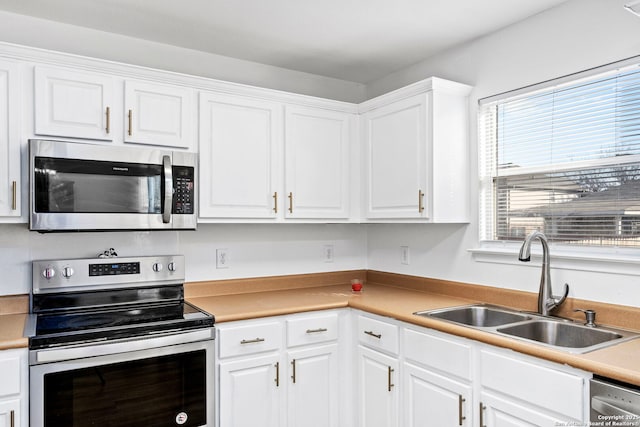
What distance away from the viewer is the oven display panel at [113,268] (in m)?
2.45

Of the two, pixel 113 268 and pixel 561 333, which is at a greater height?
pixel 113 268

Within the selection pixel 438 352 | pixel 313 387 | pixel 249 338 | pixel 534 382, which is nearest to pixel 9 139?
pixel 249 338

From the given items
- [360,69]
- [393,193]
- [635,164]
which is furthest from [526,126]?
[360,69]

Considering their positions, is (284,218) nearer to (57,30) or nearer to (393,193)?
(393,193)

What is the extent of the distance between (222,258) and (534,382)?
1.89 meters

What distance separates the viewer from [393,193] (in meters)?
2.85

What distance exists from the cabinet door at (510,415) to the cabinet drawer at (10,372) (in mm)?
1854

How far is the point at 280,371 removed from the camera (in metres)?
2.46

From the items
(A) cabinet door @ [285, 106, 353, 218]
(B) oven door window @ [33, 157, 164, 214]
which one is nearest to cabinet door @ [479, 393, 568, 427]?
(A) cabinet door @ [285, 106, 353, 218]

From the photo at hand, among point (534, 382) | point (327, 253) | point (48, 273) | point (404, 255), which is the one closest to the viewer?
point (534, 382)

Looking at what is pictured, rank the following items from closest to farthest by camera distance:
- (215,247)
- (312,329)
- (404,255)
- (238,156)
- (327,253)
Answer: (312,329) → (238,156) → (215,247) → (404,255) → (327,253)

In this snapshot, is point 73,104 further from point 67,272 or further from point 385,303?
point 385,303

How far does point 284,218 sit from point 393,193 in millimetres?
685

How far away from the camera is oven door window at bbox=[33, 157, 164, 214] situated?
2.11 m
